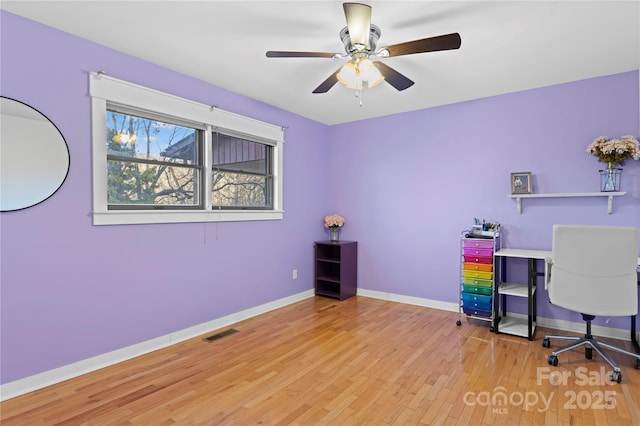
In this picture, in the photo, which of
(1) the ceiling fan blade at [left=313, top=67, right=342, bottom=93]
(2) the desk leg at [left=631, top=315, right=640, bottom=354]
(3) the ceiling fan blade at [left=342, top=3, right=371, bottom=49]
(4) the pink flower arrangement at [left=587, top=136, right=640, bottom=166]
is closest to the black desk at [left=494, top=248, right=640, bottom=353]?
(2) the desk leg at [left=631, top=315, right=640, bottom=354]

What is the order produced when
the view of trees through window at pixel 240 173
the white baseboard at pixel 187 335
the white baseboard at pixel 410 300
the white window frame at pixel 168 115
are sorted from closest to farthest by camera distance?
the white baseboard at pixel 187 335 < the white window frame at pixel 168 115 < the view of trees through window at pixel 240 173 < the white baseboard at pixel 410 300

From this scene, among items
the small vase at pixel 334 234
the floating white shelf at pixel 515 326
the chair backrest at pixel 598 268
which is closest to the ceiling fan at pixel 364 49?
the chair backrest at pixel 598 268

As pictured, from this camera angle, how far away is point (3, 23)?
2166 mm

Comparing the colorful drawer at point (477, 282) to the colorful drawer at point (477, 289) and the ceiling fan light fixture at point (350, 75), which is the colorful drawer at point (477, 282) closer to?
the colorful drawer at point (477, 289)

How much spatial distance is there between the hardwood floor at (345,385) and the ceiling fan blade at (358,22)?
7.66ft

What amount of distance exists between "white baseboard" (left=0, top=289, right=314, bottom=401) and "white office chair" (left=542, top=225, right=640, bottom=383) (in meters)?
2.98

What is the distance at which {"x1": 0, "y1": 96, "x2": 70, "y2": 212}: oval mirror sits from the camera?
2.16 meters

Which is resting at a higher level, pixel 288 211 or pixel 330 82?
pixel 330 82

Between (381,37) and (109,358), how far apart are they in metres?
3.27

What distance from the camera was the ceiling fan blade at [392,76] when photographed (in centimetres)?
243

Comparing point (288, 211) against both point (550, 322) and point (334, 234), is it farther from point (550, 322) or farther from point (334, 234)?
point (550, 322)

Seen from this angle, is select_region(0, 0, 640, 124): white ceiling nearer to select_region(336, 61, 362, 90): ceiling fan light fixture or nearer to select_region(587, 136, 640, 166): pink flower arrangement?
select_region(336, 61, 362, 90): ceiling fan light fixture

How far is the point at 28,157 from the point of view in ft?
7.38

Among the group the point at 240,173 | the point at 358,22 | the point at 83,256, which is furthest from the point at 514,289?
the point at 83,256
